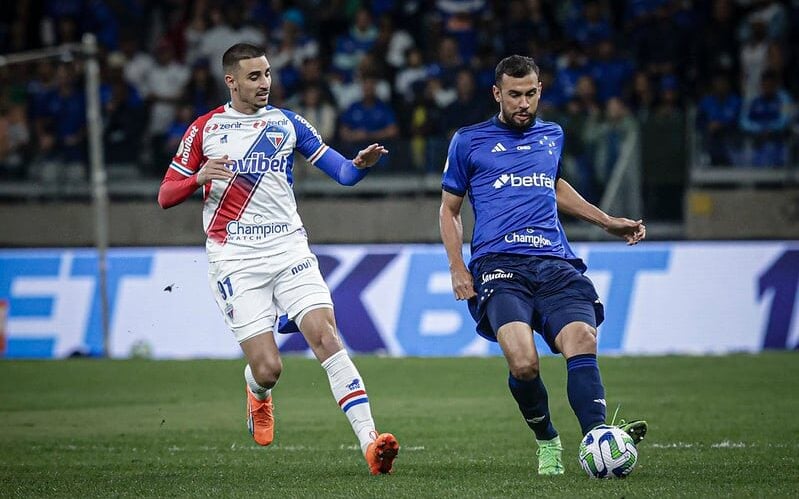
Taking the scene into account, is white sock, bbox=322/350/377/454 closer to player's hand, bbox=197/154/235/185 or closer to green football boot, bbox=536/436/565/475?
green football boot, bbox=536/436/565/475

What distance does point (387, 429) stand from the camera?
35.6 feet

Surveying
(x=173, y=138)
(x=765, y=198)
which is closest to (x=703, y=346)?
(x=765, y=198)

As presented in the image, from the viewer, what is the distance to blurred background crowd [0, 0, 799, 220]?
60.0ft

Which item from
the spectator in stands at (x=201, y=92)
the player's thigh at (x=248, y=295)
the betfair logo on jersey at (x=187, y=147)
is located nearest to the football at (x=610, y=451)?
the player's thigh at (x=248, y=295)

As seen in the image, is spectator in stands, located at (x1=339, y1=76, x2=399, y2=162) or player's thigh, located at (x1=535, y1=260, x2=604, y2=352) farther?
spectator in stands, located at (x1=339, y1=76, x2=399, y2=162)

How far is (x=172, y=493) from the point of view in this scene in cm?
719

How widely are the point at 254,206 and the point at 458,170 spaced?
4.15 feet

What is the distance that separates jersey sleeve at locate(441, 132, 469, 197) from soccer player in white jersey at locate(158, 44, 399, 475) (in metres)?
0.51

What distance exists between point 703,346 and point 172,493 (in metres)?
11.1

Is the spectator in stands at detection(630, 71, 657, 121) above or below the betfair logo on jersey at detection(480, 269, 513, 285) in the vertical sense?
below

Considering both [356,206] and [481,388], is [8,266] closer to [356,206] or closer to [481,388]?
[356,206]

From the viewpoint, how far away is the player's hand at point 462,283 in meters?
7.91

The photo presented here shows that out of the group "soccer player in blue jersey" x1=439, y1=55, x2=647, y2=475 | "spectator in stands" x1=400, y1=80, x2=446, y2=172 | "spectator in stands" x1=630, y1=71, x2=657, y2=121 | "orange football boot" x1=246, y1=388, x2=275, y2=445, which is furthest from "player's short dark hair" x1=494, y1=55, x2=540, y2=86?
"spectator in stands" x1=630, y1=71, x2=657, y2=121

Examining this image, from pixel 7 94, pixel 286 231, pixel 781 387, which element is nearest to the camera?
pixel 286 231
